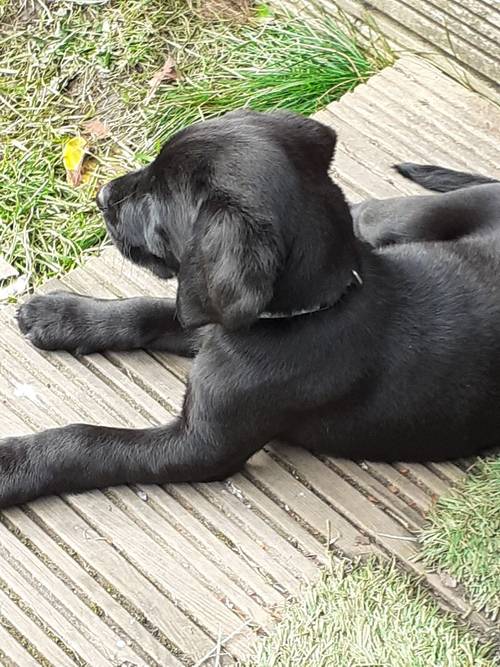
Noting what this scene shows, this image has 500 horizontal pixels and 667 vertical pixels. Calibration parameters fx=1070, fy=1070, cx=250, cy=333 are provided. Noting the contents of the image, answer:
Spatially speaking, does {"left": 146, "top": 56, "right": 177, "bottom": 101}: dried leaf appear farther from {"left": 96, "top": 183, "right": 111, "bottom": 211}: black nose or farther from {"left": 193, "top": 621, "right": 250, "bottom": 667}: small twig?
{"left": 193, "top": 621, "right": 250, "bottom": 667}: small twig

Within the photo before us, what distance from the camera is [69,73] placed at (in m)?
4.18

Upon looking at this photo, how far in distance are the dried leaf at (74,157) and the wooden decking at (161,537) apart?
828mm

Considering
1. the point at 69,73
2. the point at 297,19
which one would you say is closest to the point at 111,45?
the point at 69,73

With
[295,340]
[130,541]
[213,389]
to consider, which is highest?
[295,340]

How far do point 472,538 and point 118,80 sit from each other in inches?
91.6

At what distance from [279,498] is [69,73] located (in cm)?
212

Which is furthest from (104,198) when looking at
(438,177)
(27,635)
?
(438,177)

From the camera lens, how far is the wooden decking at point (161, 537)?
2.60 meters

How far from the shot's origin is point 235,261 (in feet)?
7.20

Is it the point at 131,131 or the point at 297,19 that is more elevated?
the point at 297,19

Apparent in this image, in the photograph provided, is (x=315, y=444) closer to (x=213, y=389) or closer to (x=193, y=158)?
(x=213, y=389)

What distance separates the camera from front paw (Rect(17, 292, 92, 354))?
10.0 feet

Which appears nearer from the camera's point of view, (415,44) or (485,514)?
(485,514)

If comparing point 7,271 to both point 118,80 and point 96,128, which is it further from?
point 118,80
